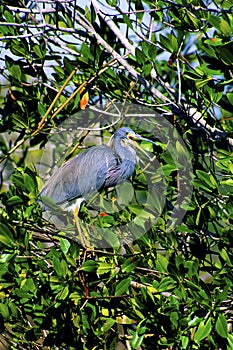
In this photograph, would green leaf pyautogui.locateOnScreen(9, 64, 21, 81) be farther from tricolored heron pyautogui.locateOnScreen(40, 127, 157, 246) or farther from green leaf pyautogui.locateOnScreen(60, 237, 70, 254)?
green leaf pyautogui.locateOnScreen(60, 237, 70, 254)

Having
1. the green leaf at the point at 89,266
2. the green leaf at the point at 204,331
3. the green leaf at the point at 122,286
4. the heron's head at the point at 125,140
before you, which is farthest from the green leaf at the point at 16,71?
the green leaf at the point at 204,331

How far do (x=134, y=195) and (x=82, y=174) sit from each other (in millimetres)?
1129

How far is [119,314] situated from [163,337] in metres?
0.33

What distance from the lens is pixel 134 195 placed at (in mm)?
3455

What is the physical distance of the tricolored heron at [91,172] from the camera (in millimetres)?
4195

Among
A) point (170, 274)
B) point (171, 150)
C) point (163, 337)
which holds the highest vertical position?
point (171, 150)

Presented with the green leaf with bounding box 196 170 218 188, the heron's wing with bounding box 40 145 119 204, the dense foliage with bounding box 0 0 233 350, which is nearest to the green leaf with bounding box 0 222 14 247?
the dense foliage with bounding box 0 0 233 350

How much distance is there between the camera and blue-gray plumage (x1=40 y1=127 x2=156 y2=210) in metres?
4.21

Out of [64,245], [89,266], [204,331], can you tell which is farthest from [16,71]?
[204,331]

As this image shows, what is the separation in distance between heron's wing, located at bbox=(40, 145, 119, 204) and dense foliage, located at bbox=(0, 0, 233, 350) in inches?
20.7

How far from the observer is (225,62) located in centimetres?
279

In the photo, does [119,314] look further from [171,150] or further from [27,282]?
[171,150]

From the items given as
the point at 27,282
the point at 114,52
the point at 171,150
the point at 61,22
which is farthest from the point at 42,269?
the point at 61,22

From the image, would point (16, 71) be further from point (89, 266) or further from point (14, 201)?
point (89, 266)
